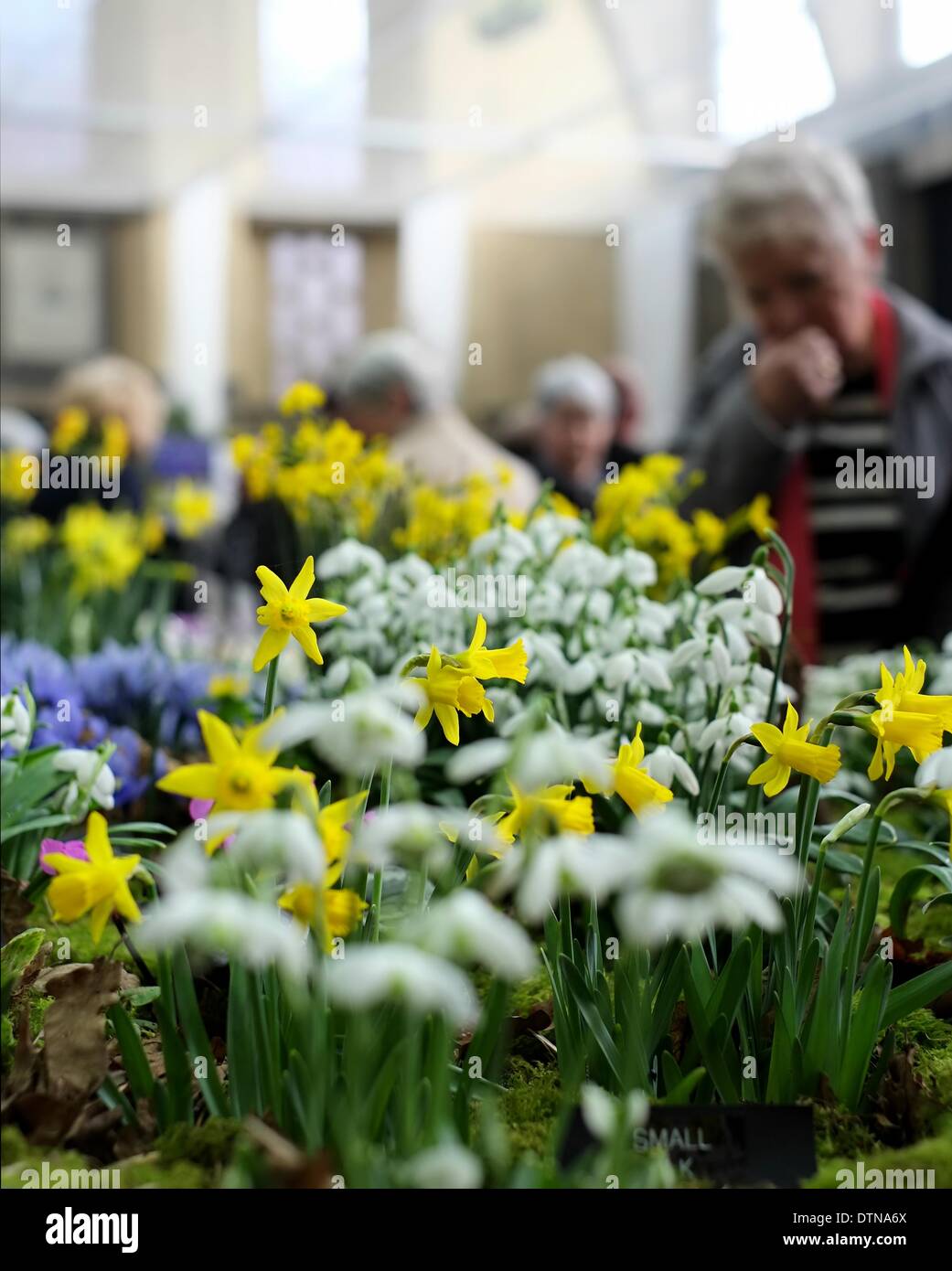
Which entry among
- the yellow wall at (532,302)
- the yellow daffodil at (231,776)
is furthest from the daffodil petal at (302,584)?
the yellow wall at (532,302)

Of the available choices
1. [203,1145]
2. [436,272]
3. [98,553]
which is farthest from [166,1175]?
[436,272]

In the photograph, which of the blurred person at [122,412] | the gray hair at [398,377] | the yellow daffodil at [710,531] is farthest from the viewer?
the blurred person at [122,412]

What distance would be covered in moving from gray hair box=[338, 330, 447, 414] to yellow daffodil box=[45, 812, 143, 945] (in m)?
1.91

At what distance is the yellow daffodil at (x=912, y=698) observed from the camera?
0.74m

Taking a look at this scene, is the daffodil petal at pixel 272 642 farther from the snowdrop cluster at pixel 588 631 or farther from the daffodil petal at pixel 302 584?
the snowdrop cluster at pixel 588 631

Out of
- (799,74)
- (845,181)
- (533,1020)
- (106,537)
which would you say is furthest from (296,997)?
(799,74)

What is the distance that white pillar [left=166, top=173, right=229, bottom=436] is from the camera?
7.60m

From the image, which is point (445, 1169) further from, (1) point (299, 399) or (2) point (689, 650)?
(1) point (299, 399)

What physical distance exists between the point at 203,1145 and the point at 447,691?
267 mm

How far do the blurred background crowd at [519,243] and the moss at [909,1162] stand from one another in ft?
3.66

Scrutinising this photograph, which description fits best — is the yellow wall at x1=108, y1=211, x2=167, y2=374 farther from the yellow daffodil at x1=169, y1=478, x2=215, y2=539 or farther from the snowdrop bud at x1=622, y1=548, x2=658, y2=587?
the snowdrop bud at x1=622, y1=548, x2=658, y2=587

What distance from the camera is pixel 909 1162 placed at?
2.44 ft

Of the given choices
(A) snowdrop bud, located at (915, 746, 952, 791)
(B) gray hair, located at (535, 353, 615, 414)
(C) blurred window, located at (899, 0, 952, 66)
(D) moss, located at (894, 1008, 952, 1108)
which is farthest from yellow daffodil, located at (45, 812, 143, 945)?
(C) blurred window, located at (899, 0, 952, 66)
